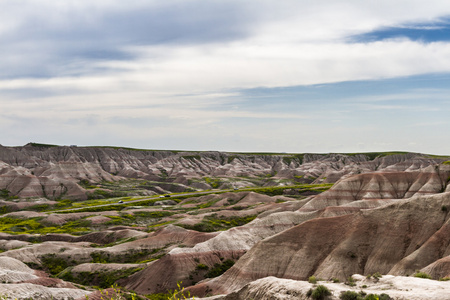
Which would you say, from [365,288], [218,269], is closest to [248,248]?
[218,269]

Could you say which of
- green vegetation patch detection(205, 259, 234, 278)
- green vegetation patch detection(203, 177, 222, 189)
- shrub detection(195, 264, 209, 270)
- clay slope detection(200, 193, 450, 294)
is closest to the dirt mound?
clay slope detection(200, 193, 450, 294)

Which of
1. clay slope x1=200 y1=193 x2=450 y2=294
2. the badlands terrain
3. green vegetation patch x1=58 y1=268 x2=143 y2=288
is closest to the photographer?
the badlands terrain

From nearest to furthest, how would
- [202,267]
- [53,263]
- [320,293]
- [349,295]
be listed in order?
[349,295] → [320,293] → [202,267] → [53,263]

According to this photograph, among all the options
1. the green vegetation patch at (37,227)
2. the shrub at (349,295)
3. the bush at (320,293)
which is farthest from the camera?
the green vegetation patch at (37,227)

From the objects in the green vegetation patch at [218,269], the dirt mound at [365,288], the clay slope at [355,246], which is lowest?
the green vegetation patch at [218,269]

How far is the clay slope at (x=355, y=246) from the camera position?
148 feet

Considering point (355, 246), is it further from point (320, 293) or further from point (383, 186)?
point (383, 186)

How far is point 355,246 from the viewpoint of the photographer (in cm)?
4812

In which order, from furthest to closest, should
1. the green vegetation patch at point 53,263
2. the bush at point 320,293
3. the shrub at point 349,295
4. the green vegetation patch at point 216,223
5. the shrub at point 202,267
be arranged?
the green vegetation patch at point 216,223 → the green vegetation patch at point 53,263 → the shrub at point 202,267 → the bush at point 320,293 → the shrub at point 349,295

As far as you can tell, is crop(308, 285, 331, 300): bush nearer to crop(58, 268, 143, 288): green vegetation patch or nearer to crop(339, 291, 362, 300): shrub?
crop(339, 291, 362, 300): shrub

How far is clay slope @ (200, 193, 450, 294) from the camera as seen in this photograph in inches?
1778

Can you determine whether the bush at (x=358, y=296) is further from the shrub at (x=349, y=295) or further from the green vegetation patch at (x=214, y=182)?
the green vegetation patch at (x=214, y=182)

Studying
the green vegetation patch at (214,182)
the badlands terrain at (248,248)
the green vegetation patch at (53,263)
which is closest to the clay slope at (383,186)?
the badlands terrain at (248,248)

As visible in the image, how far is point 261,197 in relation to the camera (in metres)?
129
